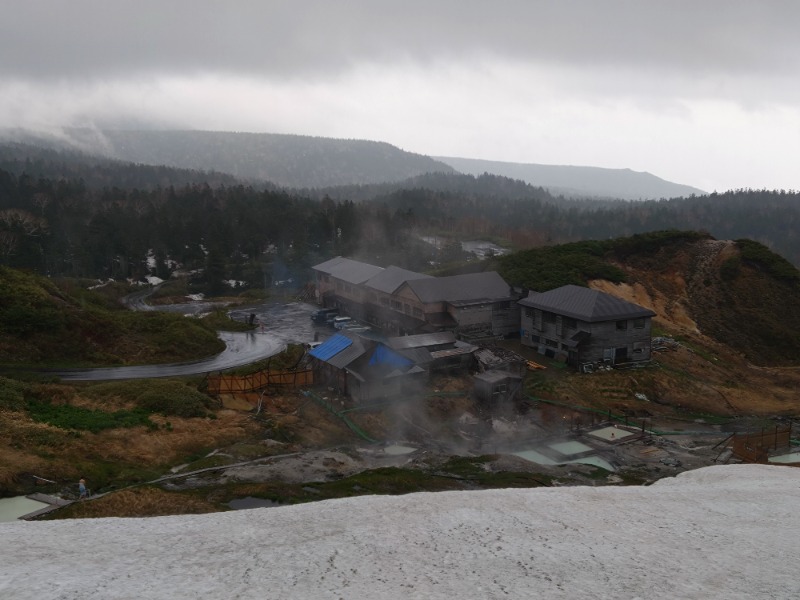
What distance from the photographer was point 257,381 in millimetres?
45625

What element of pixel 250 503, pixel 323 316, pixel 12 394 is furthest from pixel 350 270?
pixel 250 503

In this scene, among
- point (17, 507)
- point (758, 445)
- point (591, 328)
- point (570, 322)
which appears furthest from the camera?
point (570, 322)

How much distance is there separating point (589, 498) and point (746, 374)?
153 ft

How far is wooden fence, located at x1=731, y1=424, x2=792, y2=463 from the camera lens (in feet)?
121

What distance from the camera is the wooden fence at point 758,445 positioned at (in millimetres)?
36781

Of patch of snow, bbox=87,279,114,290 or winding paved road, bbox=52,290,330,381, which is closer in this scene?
winding paved road, bbox=52,290,330,381

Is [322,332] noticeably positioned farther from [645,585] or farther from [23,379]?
[645,585]

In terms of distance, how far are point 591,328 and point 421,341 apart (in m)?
16.1

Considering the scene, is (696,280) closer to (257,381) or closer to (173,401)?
(257,381)

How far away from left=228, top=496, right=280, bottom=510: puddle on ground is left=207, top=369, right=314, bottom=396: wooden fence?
18261 mm

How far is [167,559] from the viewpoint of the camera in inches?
640

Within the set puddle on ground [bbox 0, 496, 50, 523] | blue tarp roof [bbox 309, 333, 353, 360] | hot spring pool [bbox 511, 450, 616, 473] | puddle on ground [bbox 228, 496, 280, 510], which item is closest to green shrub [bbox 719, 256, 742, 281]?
hot spring pool [bbox 511, 450, 616, 473]

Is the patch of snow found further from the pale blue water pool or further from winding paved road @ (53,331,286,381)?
the pale blue water pool

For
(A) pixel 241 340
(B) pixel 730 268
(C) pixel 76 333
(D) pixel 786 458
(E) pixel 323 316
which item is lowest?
(D) pixel 786 458
